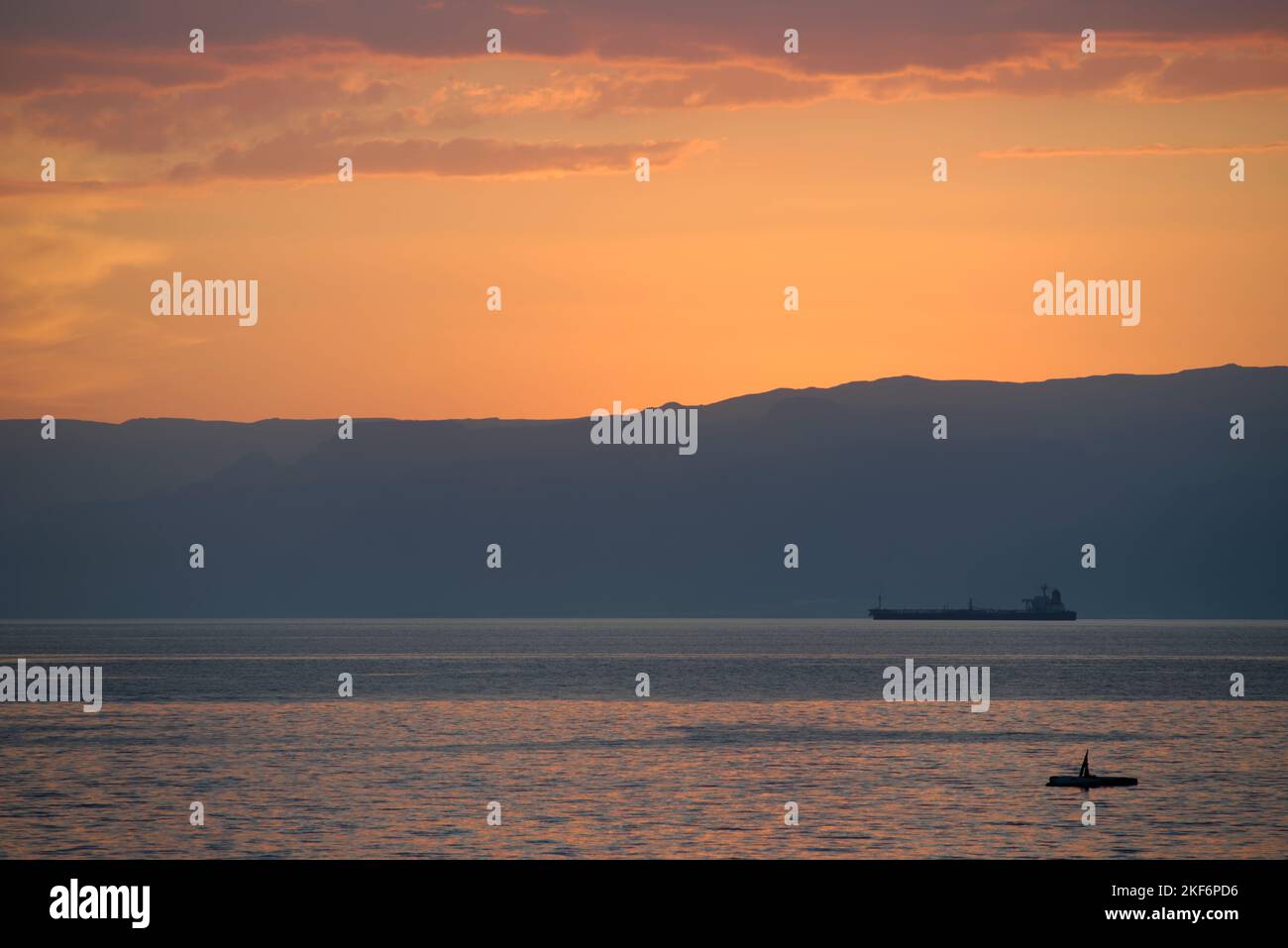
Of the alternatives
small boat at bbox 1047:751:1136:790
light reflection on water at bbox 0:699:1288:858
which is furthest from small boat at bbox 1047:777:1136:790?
light reflection on water at bbox 0:699:1288:858

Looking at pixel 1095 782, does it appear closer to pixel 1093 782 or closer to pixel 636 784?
pixel 1093 782

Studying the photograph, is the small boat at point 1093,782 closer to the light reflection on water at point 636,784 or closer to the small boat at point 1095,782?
the small boat at point 1095,782

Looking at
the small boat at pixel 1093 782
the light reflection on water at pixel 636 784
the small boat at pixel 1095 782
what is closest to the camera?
the light reflection on water at pixel 636 784

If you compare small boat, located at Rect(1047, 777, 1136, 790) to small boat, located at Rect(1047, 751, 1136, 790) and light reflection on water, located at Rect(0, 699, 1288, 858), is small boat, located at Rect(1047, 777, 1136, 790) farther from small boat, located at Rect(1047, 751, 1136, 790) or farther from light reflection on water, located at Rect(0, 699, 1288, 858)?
light reflection on water, located at Rect(0, 699, 1288, 858)

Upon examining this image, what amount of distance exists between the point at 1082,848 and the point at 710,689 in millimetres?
100995

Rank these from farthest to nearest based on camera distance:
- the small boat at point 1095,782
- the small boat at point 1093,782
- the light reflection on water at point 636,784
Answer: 1. the small boat at point 1095,782
2. the small boat at point 1093,782
3. the light reflection on water at point 636,784

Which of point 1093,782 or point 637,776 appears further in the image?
point 637,776

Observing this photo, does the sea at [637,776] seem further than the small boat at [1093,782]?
No

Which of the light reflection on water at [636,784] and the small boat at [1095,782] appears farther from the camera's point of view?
the small boat at [1095,782]

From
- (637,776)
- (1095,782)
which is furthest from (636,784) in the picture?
(1095,782)

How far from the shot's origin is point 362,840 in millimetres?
55406

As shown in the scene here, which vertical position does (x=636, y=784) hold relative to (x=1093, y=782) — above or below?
above

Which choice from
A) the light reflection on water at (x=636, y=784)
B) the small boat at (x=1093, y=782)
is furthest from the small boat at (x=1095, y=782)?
the light reflection on water at (x=636, y=784)
